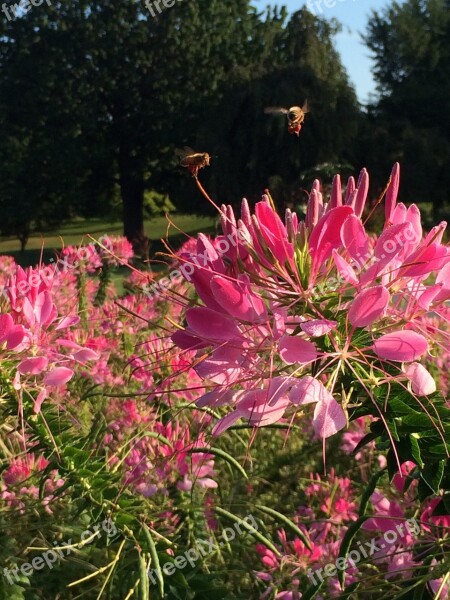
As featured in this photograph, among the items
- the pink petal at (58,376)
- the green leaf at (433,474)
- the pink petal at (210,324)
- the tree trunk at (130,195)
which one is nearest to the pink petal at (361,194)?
the pink petal at (210,324)

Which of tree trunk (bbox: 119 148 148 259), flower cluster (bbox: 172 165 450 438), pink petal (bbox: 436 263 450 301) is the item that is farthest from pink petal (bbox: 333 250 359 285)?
tree trunk (bbox: 119 148 148 259)

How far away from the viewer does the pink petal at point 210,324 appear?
2.65 ft

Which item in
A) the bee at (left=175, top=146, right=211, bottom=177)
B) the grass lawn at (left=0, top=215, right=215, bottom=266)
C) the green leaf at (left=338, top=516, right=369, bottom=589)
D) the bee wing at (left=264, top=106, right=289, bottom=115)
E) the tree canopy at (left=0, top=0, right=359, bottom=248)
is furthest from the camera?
the grass lawn at (left=0, top=215, right=215, bottom=266)

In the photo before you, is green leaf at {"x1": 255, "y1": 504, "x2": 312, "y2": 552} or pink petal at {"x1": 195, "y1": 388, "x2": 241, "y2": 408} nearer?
pink petal at {"x1": 195, "y1": 388, "x2": 241, "y2": 408}

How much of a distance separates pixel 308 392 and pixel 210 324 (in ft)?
0.46

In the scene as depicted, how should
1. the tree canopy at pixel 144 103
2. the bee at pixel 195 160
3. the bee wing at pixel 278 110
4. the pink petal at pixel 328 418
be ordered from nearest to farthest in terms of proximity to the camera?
the pink petal at pixel 328 418, the bee at pixel 195 160, the bee wing at pixel 278 110, the tree canopy at pixel 144 103

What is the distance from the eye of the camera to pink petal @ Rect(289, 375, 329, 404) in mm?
753

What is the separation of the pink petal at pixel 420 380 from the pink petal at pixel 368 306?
0.08 meters

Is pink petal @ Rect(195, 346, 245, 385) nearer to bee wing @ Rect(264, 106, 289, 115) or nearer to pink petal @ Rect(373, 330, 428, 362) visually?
pink petal @ Rect(373, 330, 428, 362)

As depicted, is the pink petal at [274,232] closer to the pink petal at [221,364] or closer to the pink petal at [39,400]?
the pink petal at [221,364]

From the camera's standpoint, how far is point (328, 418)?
75 centimetres

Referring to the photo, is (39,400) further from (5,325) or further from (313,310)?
(313,310)

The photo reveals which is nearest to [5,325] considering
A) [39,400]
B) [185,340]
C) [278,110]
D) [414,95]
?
[39,400]

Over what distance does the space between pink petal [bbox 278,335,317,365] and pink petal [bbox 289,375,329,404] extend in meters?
0.03
